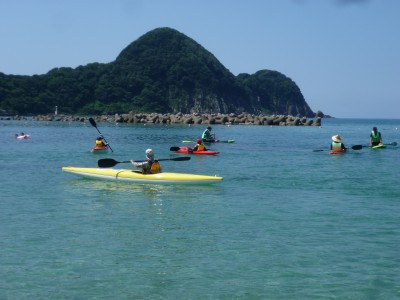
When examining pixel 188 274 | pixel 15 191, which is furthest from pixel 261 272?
pixel 15 191

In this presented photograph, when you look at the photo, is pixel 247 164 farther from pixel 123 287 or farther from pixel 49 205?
pixel 123 287

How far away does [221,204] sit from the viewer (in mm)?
17094

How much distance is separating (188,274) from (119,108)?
542ft

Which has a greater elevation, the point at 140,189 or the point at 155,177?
the point at 155,177

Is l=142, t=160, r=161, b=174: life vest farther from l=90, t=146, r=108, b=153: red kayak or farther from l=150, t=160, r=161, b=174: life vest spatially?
l=90, t=146, r=108, b=153: red kayak

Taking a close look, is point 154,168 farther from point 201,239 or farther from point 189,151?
point 189,151

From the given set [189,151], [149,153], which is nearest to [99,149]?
[189,151]

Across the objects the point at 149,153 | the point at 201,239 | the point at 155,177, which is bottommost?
the point at 201,239

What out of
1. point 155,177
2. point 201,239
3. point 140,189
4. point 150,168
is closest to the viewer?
point 201,239

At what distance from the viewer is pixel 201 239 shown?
12500mm

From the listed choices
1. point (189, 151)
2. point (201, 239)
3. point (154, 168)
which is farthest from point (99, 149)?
point (201, 239)

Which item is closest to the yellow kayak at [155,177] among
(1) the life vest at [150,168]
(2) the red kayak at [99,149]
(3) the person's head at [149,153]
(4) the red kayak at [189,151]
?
(1) the life vest at [150,168]

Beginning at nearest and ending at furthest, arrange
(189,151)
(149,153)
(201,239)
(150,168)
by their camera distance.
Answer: (201,239)
(149,153)
(150,168)
(189,151)

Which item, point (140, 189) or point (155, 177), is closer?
point (140, 189)
